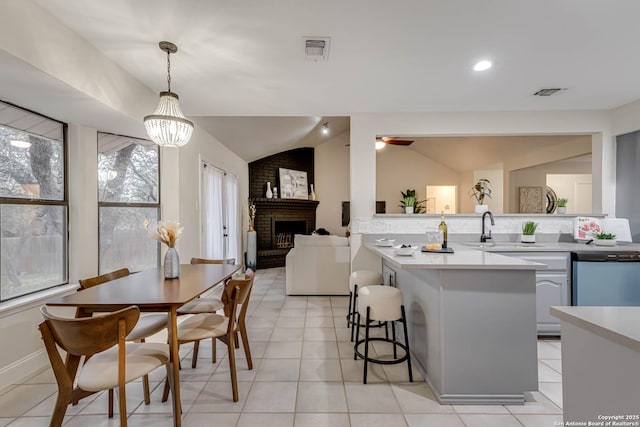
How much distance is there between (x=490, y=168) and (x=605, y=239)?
3.74 meters

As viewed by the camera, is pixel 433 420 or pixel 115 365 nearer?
pixel 115 365

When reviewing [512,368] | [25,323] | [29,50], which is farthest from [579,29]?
[25,323]

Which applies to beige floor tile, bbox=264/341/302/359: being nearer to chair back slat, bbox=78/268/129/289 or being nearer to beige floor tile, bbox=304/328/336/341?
beige floor tile, bbox=304/328/336/341

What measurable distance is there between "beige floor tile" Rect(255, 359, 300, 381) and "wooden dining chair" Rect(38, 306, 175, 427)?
37.4 inches

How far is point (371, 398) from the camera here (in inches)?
78.1

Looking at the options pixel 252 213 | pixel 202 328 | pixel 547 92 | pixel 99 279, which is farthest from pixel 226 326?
pixel 252 213

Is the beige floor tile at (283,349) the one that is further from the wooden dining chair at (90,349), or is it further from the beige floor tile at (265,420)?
the wooden dining chair at (90,349)

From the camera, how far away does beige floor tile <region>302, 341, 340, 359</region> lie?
257cm

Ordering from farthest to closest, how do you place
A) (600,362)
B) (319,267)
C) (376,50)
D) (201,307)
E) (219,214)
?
(219,214) → (319,267) → (201,307) → (376,50) → (600,362)

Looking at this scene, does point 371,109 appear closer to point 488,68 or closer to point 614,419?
point 488,68

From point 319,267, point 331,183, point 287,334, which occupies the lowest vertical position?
point 287,334

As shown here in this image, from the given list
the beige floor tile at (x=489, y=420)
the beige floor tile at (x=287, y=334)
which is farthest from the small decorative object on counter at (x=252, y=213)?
the beige floor tile at (x=489, y=420)

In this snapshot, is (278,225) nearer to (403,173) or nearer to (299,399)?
(403,173)

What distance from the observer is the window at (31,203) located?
2.22 m
